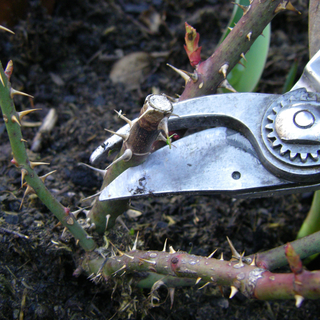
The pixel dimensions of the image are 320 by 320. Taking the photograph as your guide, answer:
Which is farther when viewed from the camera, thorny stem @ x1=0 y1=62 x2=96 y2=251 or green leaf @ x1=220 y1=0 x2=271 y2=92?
green leaf @ x1=220 y1=0 x2=271 y2=92

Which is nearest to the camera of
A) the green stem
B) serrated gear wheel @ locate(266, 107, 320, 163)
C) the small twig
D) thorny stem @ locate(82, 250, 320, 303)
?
thorny stem @ locate(82, 250, 320, 303)

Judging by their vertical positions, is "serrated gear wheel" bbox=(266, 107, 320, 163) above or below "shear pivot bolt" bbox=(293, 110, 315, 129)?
below

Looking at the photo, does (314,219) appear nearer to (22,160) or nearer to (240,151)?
(240,151)

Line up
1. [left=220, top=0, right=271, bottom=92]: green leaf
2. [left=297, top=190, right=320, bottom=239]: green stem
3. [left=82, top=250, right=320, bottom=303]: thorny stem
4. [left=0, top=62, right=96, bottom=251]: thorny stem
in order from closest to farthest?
[left=82, top=250, right=320, bottom=303]: thorny stem → [left=0, top=62, right=96, bottom=251]: thorny stem → [left=297, top=190, right=320, bottom=239]: green stem → [left=220, top=0, right=271, bottom=92]: green leaf

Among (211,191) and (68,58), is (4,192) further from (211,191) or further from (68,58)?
(68,58)

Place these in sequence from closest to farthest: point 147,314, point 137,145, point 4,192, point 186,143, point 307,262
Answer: point 137,145
point 186,143
point 147,314
point 4,192
point 307,262

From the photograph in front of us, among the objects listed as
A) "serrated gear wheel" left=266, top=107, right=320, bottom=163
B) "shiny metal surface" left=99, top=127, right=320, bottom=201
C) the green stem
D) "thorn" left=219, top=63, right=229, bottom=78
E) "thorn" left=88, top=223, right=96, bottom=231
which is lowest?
the green stem

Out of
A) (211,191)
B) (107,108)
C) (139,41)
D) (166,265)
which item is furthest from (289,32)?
(166,265)

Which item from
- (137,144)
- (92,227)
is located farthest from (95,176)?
(137,144)

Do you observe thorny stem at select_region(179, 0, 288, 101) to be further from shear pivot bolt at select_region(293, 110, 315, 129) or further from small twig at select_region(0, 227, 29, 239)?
small twig at select_region(0, 227, 29, 239)

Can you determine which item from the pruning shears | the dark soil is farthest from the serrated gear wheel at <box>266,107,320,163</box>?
the dark soil
